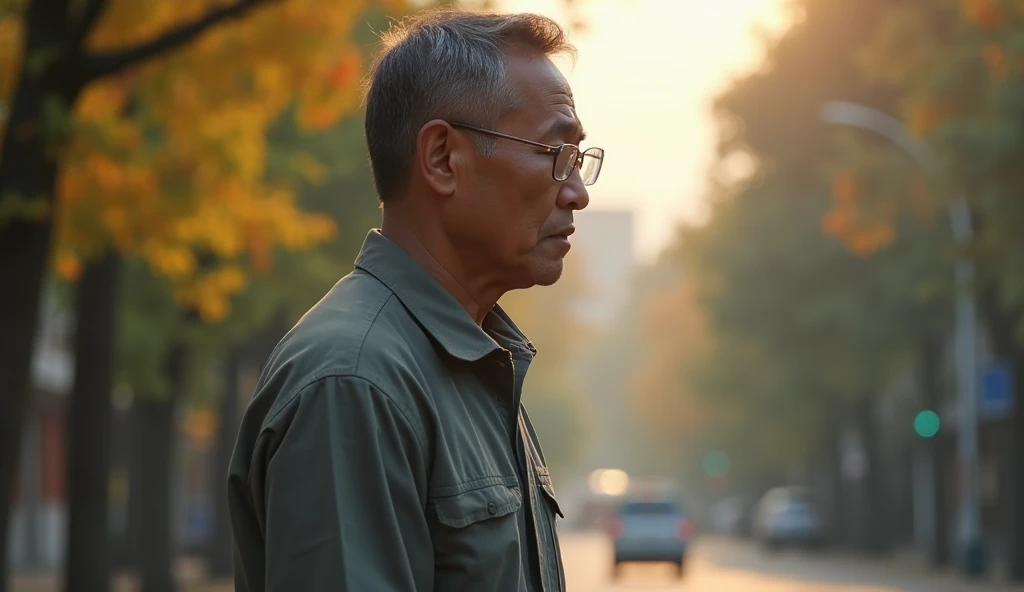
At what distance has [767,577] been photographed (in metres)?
33.7

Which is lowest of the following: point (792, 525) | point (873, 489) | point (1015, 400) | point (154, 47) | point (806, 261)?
point (792, 525)

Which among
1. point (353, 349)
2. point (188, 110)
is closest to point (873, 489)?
point (188, 110)

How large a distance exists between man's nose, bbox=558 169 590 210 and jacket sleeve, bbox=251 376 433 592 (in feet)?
2.19

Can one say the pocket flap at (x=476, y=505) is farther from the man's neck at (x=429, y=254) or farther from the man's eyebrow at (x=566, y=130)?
the man's eyebrow at (x=566, y=130)

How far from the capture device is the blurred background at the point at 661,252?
12.7 metres

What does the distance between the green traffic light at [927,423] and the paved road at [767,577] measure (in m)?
2.79

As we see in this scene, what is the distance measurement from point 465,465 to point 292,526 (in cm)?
34

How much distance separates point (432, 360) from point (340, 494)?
388 mm

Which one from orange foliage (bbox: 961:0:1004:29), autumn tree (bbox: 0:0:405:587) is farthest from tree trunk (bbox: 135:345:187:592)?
orange foliage (bbox: 961:0:1004:29)

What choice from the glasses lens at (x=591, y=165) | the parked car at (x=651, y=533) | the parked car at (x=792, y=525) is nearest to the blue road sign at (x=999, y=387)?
the parked car at (x=651, y=533)

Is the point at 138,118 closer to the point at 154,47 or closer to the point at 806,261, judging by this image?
the point at 154,47

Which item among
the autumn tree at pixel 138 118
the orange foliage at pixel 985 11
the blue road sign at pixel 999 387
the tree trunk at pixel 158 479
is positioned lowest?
the tree trunk at pixel 158 479

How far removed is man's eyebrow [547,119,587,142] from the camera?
9.80ft

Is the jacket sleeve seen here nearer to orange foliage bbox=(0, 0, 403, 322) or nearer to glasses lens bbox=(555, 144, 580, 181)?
glasses lens bbox=(555, 144, 580, 181)
